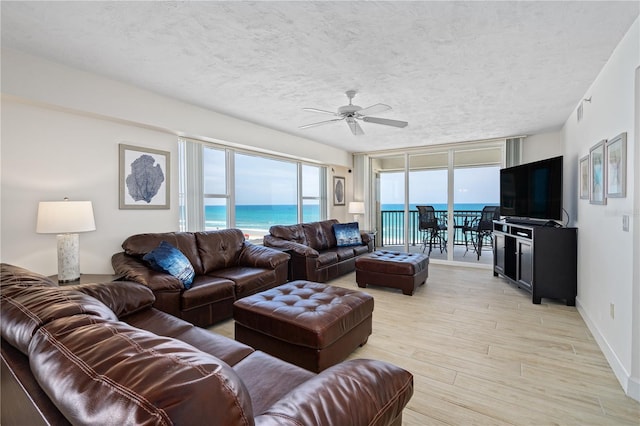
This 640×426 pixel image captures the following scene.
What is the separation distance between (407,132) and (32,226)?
195 inches

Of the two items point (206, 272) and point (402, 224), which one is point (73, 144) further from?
point (402, 224)

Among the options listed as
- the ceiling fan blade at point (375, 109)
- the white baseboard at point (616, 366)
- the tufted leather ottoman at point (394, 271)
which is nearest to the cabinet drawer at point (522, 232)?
the white baseboard at point (616, 366)

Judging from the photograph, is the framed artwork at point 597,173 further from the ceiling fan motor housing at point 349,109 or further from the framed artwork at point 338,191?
the framed artwork at point 338,191

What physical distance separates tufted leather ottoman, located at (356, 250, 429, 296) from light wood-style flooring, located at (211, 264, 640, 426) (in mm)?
210

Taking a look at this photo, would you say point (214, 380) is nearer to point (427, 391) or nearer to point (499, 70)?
point (427, 391)

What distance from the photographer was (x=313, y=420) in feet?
2.82

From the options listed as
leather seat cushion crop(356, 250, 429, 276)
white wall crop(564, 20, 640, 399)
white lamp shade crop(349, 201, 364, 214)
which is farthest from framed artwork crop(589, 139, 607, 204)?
white lamp shade crop(349, 201, 364, 214)

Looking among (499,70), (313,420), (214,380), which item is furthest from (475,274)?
(214,380)

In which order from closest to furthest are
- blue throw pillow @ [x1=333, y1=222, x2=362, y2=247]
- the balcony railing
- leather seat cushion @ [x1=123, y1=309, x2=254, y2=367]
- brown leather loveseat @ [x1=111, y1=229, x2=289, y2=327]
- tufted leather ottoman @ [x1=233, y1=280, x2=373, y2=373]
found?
→ 1. leather seat cushion @ [x1=123, y1=309, x2=254, y2=367]
2. tufted leather ottoman @ [x1=233, y1=280, x2=373, y2=373]
3. brown leather loveseat @ [x1=111, y1=229, x2=289, y2=327]
4. blue throw pillow @ [x1=333, y1=222, x2=362, y2=247]
5. the balcony railing

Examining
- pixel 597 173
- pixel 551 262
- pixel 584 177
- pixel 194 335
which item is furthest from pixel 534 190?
pixel 194 335

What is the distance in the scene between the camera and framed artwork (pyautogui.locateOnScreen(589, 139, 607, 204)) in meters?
2.49

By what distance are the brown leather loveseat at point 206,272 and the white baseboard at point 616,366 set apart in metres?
3.13

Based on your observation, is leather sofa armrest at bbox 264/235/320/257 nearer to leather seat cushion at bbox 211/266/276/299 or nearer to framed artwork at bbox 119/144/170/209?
leather seat cushion at bbox 211/266/276/299

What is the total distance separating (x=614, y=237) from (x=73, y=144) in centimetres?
484
